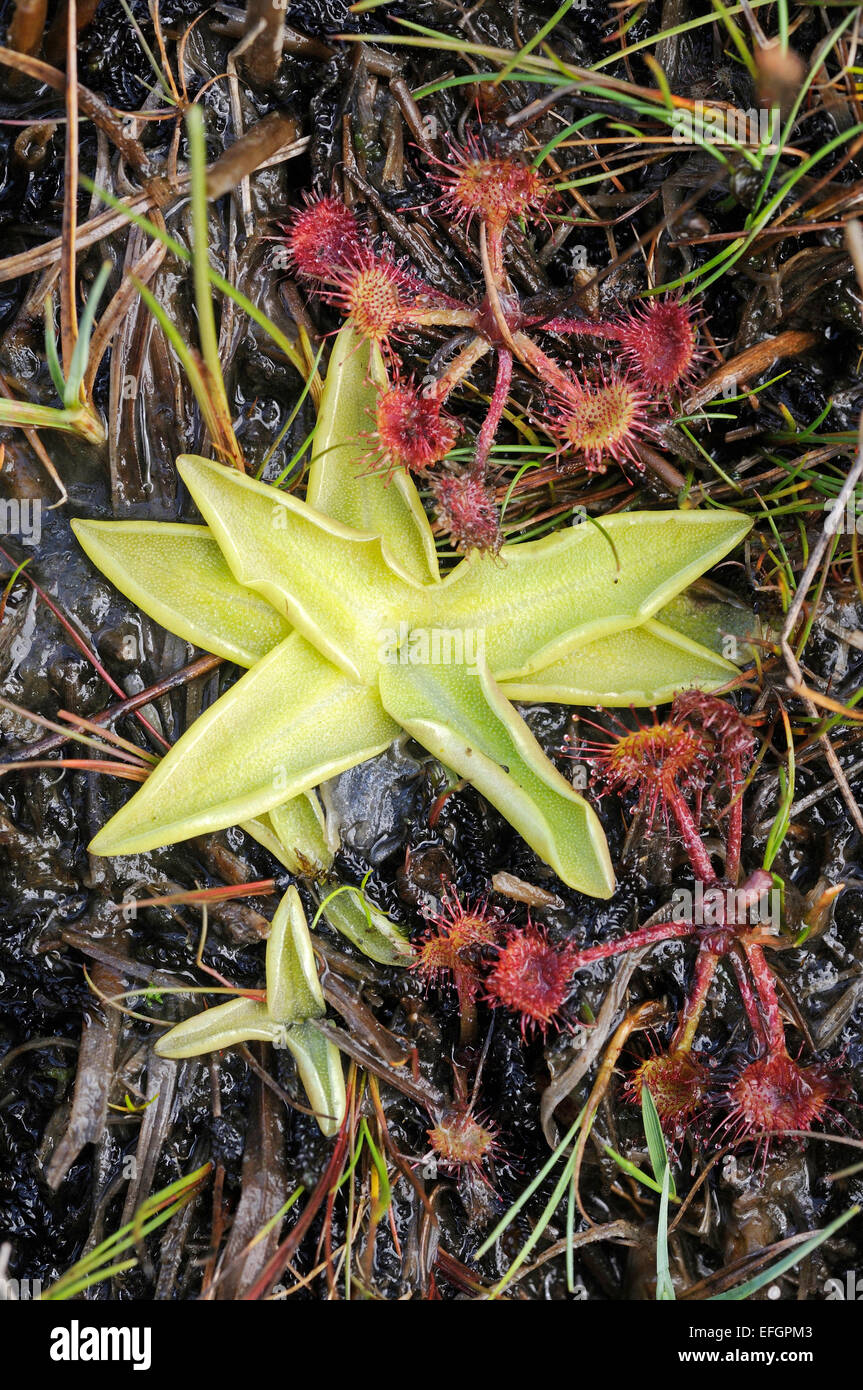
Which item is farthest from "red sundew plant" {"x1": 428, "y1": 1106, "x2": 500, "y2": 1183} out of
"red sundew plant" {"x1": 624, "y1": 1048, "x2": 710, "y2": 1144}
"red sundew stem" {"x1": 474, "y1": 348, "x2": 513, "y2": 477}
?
"red sundew stem" {"x1": 474, "y1": 348, "x2": 513, "y2": 477}

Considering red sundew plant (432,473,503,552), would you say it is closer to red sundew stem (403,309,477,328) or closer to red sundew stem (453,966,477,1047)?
red sundew stem (403,309,477,328)

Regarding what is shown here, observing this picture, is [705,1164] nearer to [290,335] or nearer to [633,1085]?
[633,1085]

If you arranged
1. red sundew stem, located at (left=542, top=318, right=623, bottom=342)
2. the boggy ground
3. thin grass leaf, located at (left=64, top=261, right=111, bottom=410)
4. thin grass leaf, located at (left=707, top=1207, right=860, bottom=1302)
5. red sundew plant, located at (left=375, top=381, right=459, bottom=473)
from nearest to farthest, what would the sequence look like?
thin grass leaf, located at (left=64, top=261, right=111, bottom=410) < thin grass leaf, located at (left=707, top=1207, right=860, bottom=1302) < red sundew plant, located at (left=375, top=381, right=459, bottom=473) < red sundew stem, located at (left=542, top=318, right=623, bottom=342) < the boggy ground

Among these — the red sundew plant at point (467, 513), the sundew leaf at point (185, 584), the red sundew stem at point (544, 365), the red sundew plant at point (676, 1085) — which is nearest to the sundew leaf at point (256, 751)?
the sundew leaf at point (185, 584)

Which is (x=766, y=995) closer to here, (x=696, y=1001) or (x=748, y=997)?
(x=748, y=997)

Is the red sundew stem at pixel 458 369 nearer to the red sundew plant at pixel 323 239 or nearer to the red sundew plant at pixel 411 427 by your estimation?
the red sundew plant at pixel 411 427

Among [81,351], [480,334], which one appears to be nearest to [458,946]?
[480,334]

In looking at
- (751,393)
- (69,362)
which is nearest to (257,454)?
(69,362)
